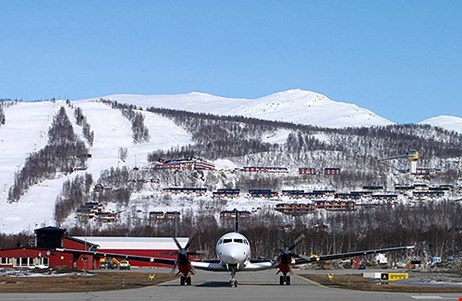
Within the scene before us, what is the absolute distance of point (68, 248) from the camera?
138250 mm

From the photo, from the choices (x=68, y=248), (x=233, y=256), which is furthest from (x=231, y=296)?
(x=68, y=248)

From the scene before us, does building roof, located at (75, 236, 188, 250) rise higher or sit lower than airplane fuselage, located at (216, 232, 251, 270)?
lower

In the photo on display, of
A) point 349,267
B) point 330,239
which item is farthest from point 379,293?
point 330,239

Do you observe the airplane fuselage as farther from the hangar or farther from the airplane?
the hangar

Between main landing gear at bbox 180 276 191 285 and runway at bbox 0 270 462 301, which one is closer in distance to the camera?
runway at bbox 0 270 462 301

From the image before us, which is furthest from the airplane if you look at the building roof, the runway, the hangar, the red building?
the building roof

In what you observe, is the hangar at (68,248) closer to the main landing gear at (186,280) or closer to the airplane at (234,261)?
the main landing gear at (186,280)

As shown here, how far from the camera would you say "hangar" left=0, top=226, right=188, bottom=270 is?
12031cm

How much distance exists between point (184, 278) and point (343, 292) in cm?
1461

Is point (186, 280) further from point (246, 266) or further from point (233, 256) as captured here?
point (233, 256)

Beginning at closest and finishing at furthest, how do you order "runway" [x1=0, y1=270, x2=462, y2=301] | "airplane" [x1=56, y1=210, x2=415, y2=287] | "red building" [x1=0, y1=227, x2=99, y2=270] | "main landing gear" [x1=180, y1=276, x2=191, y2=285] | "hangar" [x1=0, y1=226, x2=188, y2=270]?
"runway" [x1=0, y1=270, x2=462, y2=301] → "airplane" [x1=56, y1=210, x2=415, y2=287] → "main landing gear" [x1=180, y1=276, x2=191, y2=285] → "red building" [x1=0, y1=227, x2=99, y2=270] → "hangar" [x1=0, y1=226, x2=188, y2=270]

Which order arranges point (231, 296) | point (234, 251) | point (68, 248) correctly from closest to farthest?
1. point (231, 296)
2. point (234, 251)
3. point (68, 248)

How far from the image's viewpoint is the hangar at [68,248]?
395 feet

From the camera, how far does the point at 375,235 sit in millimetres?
176000
